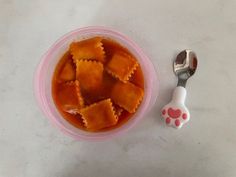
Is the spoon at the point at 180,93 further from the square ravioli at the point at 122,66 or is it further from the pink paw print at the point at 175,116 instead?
the square ravioli at the point at 122,66

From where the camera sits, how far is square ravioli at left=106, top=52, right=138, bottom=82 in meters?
0.89

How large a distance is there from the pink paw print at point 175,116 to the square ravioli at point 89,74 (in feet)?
0.55

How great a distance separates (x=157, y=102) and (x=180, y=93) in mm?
59

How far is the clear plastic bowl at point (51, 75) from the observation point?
0.89 m

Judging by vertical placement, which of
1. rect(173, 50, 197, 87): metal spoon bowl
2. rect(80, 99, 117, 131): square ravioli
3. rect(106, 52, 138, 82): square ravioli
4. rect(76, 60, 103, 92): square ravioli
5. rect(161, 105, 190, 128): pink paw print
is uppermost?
rect(173, 50, 197, 87): metal spoon bowl

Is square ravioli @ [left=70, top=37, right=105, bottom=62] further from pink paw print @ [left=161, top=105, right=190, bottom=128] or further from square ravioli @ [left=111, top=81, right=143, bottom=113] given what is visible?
pink paw print @ [left=161, top=105, right=190, bottom=128]

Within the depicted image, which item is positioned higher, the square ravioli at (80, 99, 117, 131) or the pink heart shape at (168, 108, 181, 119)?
the pink heart shape at (168, 108, 181, 119)

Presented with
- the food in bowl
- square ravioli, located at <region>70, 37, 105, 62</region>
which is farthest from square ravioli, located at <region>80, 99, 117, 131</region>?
square ravioli, located at <region>70, 37, 105, 62</region>

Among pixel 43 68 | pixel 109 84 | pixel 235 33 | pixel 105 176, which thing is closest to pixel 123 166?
pixel 105 176

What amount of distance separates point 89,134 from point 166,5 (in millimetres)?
350

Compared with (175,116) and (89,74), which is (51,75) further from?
(175,116)

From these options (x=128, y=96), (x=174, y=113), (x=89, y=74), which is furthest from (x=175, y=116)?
(x=89, y=74)

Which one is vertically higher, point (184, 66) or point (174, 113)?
point (184, 66)

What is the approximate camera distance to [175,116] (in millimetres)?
874
